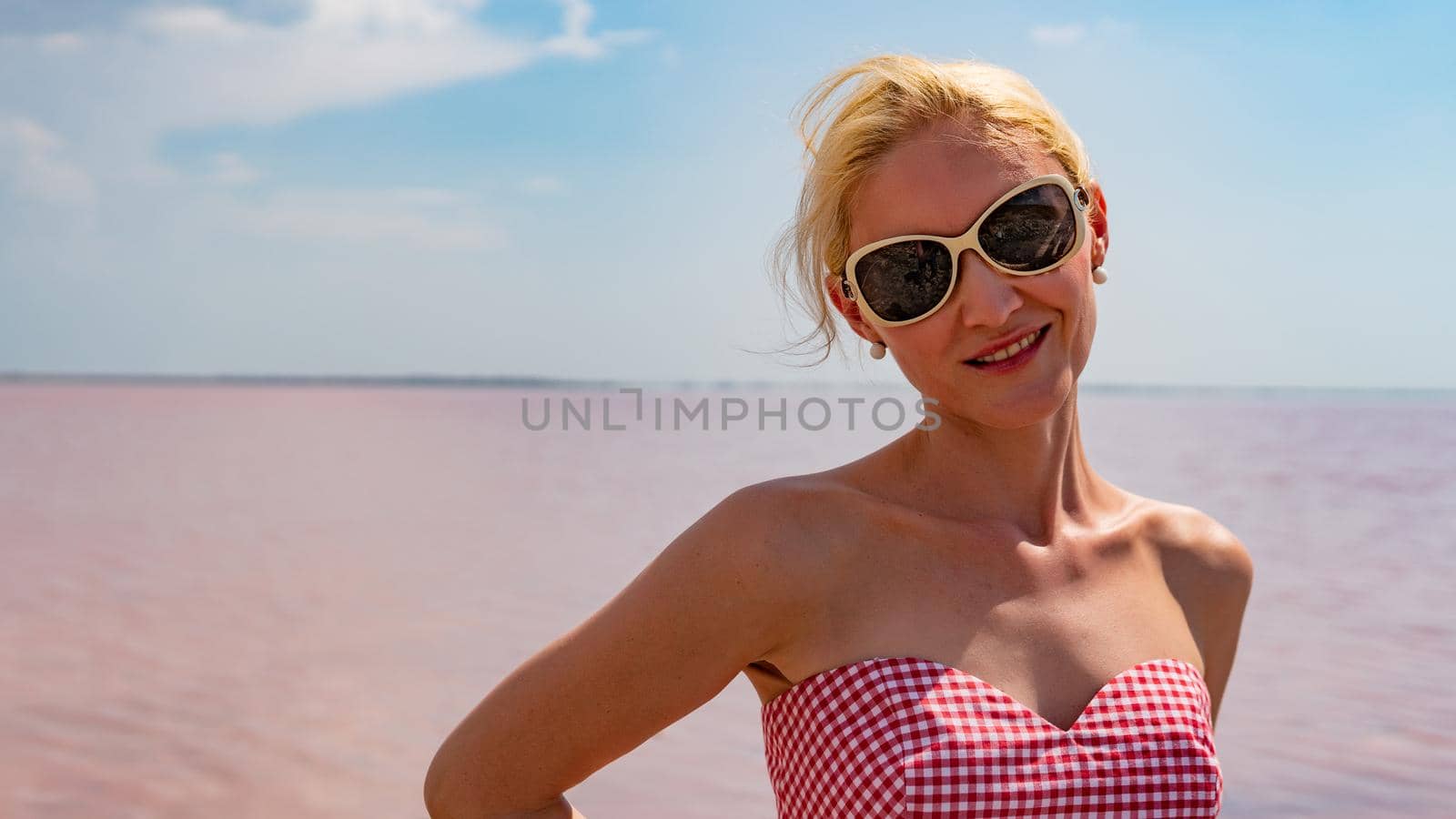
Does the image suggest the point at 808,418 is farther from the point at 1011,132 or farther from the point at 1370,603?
the point at 1011,132

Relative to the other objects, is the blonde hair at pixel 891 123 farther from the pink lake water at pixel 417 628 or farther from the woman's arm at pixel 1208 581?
the pink lake water at pixel 417 628

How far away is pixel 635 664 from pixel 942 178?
2.89ft

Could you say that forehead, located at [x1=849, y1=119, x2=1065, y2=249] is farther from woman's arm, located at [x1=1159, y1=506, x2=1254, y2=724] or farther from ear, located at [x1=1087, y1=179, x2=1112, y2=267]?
woman's arm, located at [x1=1159, y1=506, x2=1254, y2=724]

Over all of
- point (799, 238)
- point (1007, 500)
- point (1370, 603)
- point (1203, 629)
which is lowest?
point (1370, 603)

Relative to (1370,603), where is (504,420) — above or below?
below

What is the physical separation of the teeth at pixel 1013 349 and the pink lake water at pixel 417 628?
160 inches

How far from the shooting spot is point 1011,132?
2053 millimetres

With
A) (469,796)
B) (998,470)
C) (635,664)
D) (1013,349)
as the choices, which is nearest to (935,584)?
(998,470)

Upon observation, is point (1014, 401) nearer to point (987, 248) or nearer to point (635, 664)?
point (987, 248)

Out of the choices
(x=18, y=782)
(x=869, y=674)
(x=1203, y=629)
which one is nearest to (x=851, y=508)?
(x=869, y=674)

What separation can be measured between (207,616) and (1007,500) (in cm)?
821

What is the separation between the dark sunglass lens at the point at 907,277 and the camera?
6.61 ft

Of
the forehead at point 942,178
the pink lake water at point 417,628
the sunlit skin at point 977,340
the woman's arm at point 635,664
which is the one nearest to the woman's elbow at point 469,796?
the woman's arm at point 635,664

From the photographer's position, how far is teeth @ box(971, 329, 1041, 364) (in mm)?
2027
